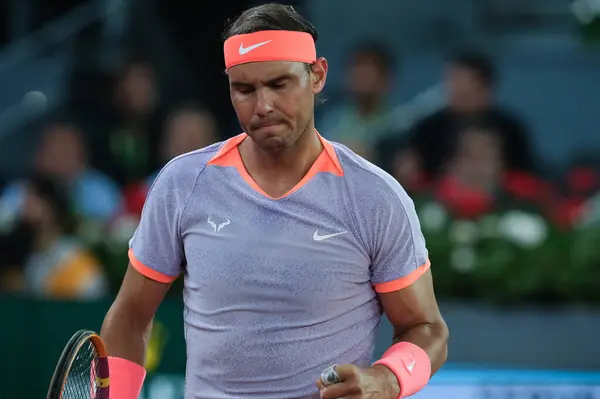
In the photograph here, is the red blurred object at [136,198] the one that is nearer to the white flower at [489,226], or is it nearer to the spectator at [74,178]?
the spectator at [74,178]

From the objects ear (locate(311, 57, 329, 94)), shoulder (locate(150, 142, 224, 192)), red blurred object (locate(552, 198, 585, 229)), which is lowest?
red blurred object (locate(552, 198, 585, 229))

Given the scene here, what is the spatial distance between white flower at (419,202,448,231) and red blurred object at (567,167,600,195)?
2.15m

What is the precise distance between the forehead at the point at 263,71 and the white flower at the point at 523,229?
3.18m

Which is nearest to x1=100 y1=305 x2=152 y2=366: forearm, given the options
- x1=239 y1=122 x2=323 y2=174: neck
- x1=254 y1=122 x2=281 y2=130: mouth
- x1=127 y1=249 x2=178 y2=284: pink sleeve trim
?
x1=127 y1=249 x2=178 y2=284: pink sleeve trim

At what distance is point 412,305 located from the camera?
3389 millimetres

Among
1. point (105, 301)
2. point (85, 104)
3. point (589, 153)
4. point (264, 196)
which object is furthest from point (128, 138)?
point (264, 196)

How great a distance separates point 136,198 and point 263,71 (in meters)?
4.07

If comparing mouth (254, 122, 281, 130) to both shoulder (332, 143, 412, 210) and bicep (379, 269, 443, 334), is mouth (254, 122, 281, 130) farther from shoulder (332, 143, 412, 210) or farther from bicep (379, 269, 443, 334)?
bicep (379, 269, 443, 334)

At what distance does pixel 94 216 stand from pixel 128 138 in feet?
4.52

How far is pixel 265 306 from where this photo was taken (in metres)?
3.29

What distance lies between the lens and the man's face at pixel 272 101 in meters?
3.24

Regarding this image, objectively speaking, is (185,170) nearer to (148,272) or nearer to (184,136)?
(148,272)

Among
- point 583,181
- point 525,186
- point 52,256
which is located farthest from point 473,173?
point 52,256

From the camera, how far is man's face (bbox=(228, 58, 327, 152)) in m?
3.24
